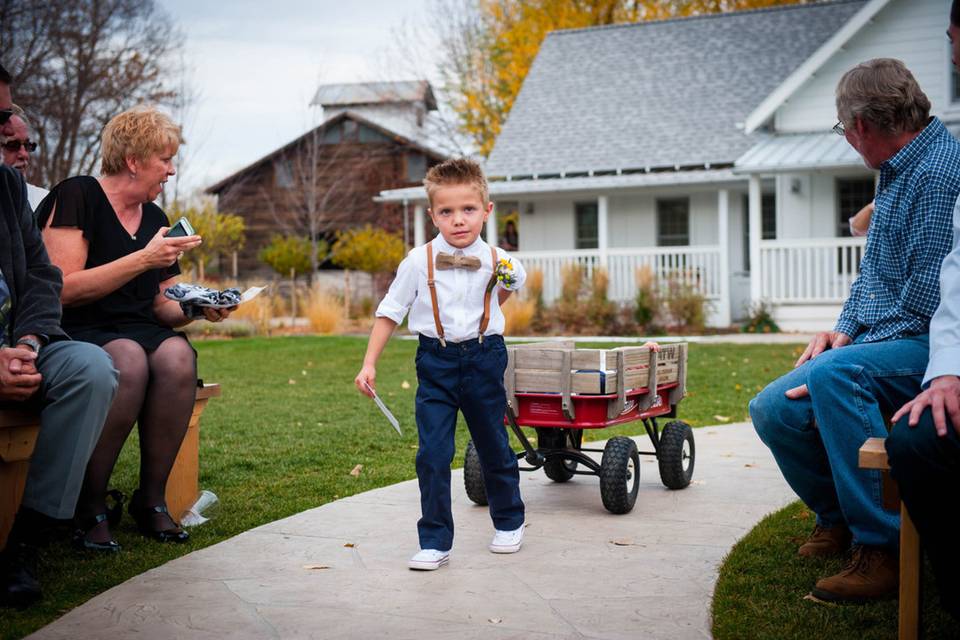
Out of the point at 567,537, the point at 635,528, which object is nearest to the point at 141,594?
the point at 567,537

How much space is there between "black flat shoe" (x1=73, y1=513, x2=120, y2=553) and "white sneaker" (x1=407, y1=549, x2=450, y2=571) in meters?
1.37

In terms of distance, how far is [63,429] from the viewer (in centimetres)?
418

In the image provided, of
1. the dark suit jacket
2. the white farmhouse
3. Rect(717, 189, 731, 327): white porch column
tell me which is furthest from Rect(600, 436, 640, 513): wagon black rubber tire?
Rect(717, 189, 731, 327): white porch column

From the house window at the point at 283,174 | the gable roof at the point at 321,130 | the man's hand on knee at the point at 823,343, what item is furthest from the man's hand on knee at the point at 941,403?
the house window at the point at 283,174

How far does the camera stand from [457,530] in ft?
17.2

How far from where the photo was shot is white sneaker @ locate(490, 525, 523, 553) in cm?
475

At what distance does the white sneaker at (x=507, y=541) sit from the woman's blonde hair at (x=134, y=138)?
7.93ft

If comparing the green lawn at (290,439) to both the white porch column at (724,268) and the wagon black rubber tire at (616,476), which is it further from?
the white porch column at (724,268)

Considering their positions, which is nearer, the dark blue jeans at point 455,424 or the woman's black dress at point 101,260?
the dark blue jeans at point 455,424

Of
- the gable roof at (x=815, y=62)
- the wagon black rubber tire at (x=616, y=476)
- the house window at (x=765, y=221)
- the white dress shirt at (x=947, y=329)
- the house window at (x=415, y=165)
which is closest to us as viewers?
the white dress shirt at (x=947, y=329)

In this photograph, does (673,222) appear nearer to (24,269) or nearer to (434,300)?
(434,300)

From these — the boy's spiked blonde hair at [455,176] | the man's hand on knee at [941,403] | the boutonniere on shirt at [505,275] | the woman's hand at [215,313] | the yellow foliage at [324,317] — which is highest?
the boy's spiked blonde hair at [455,176]

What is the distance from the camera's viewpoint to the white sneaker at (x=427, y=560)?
447 centimetres

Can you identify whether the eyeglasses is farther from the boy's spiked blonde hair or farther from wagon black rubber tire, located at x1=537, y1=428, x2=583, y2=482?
wagon black rubber tire, located at x1=537, y1=428, x2=583, y2=482
